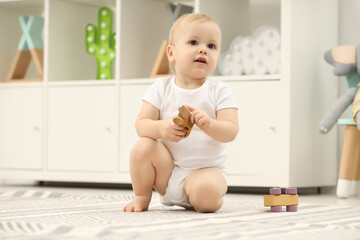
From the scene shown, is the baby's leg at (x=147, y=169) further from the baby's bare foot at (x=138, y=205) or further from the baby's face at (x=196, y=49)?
the baby's face at (x=196, y=49)

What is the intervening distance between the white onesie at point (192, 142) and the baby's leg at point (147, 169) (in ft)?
0.07

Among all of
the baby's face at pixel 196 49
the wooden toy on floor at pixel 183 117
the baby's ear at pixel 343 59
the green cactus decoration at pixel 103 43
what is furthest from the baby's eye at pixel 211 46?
the green cactus decoration at pixel 103 43

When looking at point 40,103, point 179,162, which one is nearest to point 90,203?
point 179,162

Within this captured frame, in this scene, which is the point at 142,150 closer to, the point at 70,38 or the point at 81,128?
the point at 81,128

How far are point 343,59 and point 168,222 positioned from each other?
1.27m

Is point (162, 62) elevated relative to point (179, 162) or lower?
elevated

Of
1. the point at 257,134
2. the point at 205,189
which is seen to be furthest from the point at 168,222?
the point at 257,134

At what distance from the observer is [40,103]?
2799mm

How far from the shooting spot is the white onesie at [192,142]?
5.19ft

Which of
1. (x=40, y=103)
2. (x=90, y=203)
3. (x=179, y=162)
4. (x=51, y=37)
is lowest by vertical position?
(x=90, y=203)

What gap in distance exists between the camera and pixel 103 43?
288cm

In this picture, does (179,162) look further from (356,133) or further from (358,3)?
(358,3)

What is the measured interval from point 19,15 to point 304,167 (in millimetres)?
1610

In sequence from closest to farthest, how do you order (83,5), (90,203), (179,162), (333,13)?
(179,162)
(90,203)
(333,13)
(83,5)
